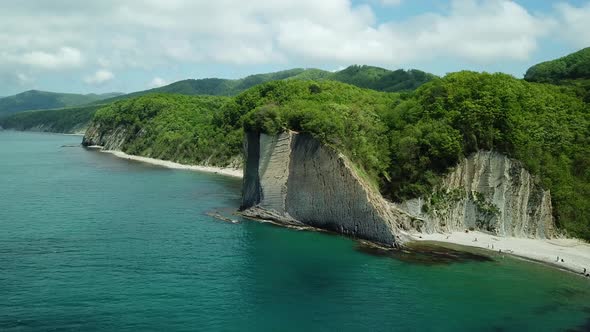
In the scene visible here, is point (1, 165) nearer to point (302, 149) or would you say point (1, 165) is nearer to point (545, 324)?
point (302, 149)

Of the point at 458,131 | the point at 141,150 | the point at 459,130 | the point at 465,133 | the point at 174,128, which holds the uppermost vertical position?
the point at 174,128

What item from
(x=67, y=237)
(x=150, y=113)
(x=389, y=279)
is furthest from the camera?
(x=150, y=113)

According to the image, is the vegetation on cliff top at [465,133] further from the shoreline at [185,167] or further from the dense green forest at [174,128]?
the dense green forest at [174,128]

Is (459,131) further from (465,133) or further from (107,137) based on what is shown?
(107,137)

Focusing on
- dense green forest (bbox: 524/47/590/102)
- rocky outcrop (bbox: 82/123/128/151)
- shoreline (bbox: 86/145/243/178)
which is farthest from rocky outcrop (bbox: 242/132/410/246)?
rocky outcrop (bbox: 82/123/128/151)

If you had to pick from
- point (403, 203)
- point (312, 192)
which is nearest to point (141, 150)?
point (312, 192)

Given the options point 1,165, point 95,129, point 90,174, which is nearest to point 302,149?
point 90,174

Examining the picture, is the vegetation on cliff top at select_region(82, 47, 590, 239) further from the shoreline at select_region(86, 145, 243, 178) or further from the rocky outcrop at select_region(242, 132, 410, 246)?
the shoreline at select_region(86, 145, 243, 178)
